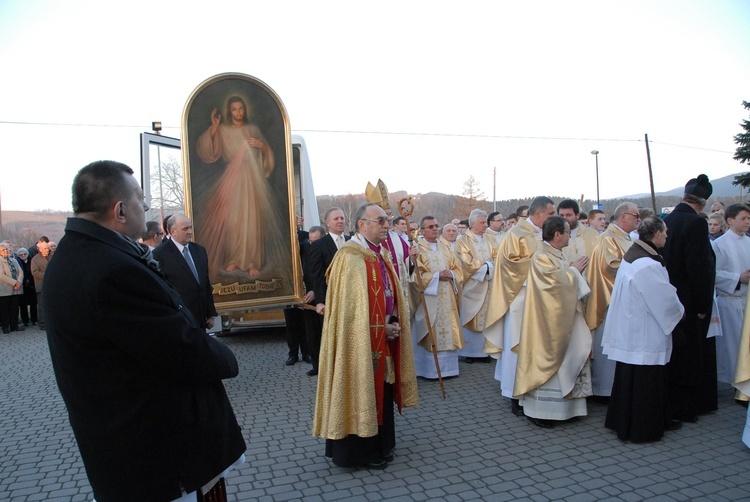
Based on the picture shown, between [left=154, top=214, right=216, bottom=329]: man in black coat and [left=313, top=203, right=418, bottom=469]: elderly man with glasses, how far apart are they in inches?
84.3

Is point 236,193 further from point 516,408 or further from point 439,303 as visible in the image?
point 516,408

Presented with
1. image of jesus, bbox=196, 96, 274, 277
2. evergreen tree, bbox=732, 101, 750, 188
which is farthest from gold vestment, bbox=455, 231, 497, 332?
evergreen tree, bbox=732, 101, 750, 188

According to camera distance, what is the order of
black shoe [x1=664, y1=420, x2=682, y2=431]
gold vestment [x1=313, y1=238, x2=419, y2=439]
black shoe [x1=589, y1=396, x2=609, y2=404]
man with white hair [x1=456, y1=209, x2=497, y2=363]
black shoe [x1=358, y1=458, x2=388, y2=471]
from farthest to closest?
man with white hair [x1=456, y1=209, x2=497, y2=363], black shoe [x1=589, y1=396, x2=609, y2=404], black shoe [x1=664, y1=420, x2=682, y2=431], black shoe [x1=358, y1=458, x2=388, y2=471], gold vestment [x1=313, y1=238, x2=419, y2=439]

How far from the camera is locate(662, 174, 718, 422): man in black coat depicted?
515 cm

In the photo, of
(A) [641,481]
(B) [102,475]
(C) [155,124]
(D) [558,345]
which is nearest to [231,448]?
(B) [102,475]

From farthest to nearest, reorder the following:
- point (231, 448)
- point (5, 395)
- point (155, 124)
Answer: point (155, 124) < point (5, 395) < point (231, 448)

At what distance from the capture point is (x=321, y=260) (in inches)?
246

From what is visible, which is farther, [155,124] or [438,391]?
[155,124]

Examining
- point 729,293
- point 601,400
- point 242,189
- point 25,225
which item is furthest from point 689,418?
point 25,225

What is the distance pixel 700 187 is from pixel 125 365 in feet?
18.8

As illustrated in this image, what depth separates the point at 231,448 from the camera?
224 centimetres

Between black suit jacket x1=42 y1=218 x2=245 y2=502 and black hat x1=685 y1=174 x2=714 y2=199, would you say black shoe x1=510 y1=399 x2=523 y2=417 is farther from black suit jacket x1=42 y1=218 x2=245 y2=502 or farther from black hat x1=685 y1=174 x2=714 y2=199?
black suit jacket x1=42 y1=218 x2=245 y2=502

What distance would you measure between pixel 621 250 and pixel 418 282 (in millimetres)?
2350

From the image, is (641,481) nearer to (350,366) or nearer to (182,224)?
(350,366)
